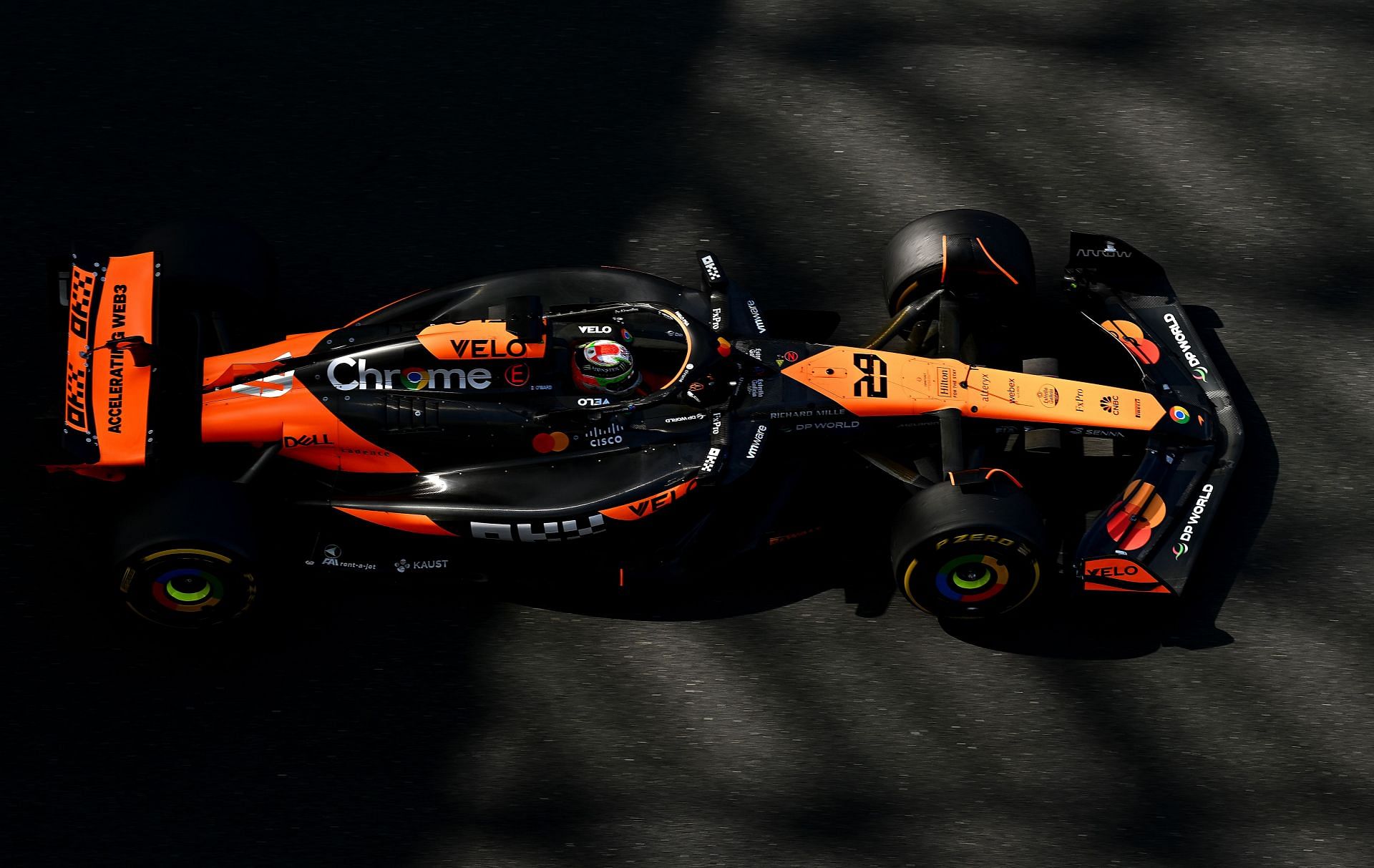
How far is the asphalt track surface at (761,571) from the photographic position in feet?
21.2

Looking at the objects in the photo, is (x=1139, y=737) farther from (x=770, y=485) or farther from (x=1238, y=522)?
(x=770, y=485)

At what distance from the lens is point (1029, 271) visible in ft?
25.0

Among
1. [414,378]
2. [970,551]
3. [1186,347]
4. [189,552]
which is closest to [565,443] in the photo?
[414,378]

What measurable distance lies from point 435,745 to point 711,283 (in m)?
2.46

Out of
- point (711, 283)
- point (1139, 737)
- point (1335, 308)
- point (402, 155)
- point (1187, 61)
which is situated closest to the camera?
point (1139, 737)

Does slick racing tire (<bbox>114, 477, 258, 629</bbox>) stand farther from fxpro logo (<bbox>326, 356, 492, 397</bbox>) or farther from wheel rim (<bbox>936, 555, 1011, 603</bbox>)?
wheel rim (<bbox>936, 555, 1011, 603</bbox>)

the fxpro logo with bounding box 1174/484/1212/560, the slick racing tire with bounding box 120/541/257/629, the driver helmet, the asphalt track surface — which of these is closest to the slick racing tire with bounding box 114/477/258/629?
the slick racing tire with bounding box 120/541/257/629

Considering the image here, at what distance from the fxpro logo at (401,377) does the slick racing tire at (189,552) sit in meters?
0.67

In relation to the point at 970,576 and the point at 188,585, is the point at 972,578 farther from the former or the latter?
the point at 188,585

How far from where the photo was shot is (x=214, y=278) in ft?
23.8

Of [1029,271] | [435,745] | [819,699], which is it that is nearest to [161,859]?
[435,745]

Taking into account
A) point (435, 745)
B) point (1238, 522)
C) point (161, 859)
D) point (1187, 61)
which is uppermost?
point (1187, 61)

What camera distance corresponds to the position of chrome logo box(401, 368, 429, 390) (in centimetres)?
681

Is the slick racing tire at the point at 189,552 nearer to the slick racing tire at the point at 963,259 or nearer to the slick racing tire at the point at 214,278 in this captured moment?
the slick racing tire at the point at 214,278
